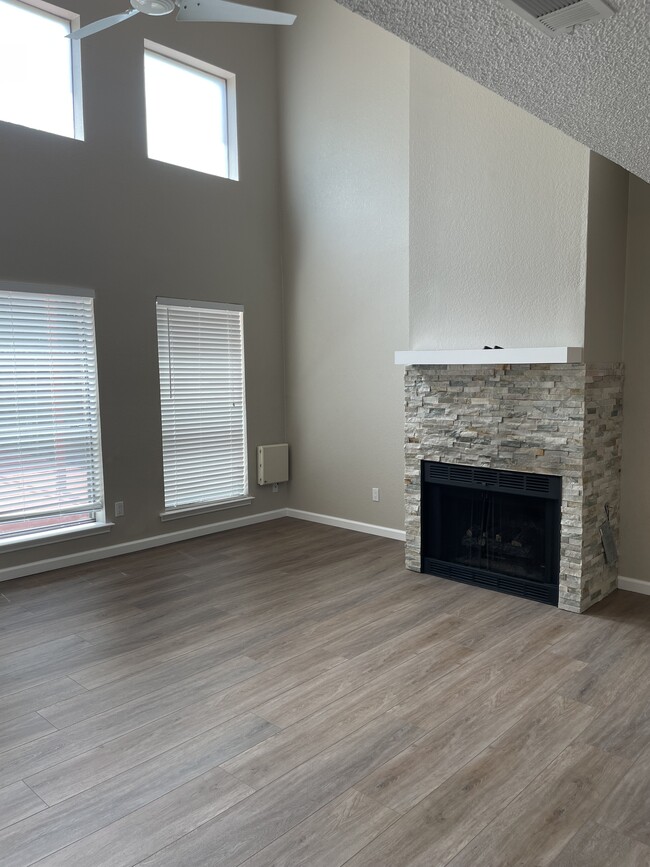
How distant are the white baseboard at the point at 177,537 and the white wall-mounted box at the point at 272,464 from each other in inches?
14.3

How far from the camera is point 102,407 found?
16.8 feet

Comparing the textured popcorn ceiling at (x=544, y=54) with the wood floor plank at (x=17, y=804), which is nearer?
the textured popcorn ceiling at (x=544, y=54)

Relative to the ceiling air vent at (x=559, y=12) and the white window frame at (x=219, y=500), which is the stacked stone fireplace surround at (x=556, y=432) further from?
the ceiling air vent at (x=559, y=12)

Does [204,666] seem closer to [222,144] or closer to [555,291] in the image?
[555,291]

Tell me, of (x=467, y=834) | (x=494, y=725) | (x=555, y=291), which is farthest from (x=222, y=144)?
(x=467, y=834)

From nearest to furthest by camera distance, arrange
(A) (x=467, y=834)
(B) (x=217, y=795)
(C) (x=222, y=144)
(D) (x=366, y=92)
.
→ (A) (x=467, y=834) → (B) (x=217, y=795) → (D) (x=366, y=92) → (C) (x=222, y=144)

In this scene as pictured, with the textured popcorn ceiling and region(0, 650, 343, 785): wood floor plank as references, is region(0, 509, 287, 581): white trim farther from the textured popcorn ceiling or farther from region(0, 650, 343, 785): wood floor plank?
the textured popcorn ceiling

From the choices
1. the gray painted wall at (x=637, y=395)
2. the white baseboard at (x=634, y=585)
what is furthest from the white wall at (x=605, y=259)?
the white baseboard at (x=634, y=585)

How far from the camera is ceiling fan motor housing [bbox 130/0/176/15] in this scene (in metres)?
3.09

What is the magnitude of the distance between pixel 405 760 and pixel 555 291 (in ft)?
9.10

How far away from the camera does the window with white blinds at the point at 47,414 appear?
4.66 meters

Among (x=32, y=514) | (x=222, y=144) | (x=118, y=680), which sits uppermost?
(x=222, y=144)

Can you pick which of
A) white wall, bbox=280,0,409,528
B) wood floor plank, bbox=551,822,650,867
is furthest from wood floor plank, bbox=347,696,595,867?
white wall, bbox=280,0,409,528

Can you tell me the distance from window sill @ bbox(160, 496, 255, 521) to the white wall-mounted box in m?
0.25
